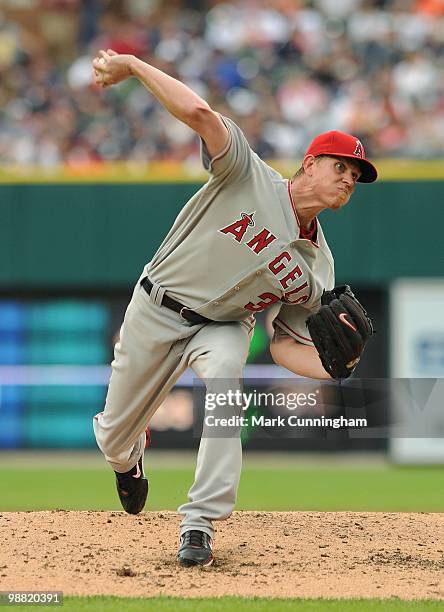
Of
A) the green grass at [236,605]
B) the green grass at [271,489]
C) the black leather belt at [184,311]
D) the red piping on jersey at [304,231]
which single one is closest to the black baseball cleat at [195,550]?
the green grass at [236,605]

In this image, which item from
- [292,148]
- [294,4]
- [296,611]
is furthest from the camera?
[294,4]

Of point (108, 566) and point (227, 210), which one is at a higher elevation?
point (227, 210)

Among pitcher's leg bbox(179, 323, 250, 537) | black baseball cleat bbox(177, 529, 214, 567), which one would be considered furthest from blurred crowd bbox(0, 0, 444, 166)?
black baseball cleat bbox(177, 529, 214, 567)

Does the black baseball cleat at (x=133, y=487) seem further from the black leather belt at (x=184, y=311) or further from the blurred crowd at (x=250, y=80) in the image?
the blurred crowd at (x=250, y=80)

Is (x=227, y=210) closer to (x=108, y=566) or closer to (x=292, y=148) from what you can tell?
(x=108, y=566)

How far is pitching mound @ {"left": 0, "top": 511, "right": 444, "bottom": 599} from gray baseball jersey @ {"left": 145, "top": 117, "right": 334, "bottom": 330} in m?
1.06

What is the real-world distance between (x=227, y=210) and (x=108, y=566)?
150 cm

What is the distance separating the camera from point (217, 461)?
15.0ft

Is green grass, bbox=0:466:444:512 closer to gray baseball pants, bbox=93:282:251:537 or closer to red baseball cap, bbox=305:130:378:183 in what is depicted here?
gray baseball pants, bbox=93:282:251:537

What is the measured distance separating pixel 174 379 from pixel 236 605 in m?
1.32

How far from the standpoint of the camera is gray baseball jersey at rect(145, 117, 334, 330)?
184 inches

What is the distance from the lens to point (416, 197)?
1031cm

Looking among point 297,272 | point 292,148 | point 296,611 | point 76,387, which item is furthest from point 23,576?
point 292,148

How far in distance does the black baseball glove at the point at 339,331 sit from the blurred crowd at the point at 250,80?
5896mm
